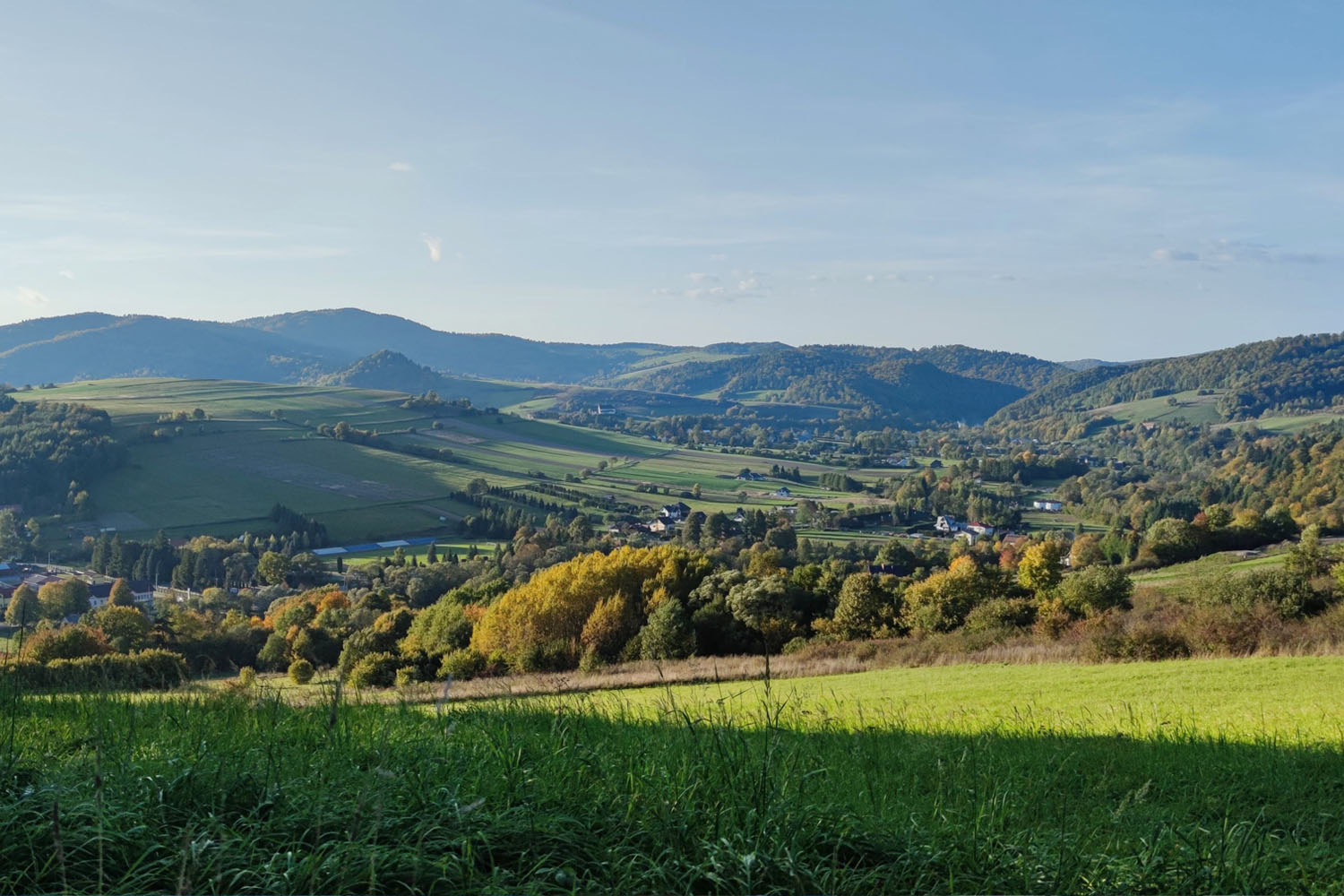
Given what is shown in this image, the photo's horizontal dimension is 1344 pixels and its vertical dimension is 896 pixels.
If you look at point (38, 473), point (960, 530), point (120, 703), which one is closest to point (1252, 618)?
point (120, 703)

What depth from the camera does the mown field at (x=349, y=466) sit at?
311ft

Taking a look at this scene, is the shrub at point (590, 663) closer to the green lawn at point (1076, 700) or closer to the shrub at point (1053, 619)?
the green lawn at point (1076, 700)

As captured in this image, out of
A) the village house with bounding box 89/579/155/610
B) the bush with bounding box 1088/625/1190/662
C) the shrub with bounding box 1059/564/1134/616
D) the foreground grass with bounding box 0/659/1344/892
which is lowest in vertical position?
the village house with bounding box 89/579/155/610

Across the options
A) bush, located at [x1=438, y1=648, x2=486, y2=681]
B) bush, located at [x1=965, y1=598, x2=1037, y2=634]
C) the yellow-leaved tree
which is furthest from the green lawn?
the yellow-leaved tree

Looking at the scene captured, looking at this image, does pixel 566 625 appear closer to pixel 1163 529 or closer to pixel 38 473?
pixel 1163 529

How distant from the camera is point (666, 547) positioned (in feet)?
144

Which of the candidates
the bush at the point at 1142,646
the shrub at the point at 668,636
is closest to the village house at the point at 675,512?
the shrub at the point at 668,636

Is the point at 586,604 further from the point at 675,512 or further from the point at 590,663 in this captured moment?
the point at 675,512

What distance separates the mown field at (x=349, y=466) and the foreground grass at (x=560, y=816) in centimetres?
9014

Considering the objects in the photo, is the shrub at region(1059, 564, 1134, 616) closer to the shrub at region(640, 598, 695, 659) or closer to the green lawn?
the green lawn

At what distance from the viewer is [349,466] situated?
114250mm

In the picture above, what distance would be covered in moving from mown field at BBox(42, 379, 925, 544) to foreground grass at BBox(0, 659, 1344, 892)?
9014 cm

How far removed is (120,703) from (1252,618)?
86.5 ft

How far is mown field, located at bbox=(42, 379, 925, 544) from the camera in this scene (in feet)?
311
